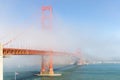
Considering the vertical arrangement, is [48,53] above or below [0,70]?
above

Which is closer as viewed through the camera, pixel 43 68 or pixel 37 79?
pixel 37 79

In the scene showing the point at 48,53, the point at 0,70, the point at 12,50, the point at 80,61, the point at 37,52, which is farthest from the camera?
the point at 80,61

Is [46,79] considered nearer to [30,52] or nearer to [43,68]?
[30,52]

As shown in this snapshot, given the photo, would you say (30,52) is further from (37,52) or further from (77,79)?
(77,79)

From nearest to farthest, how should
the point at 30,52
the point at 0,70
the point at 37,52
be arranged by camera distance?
the point at 0,70 < the point at 30,52 < the point at 37,52

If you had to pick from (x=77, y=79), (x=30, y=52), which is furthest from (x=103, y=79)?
(x=30, y=52)

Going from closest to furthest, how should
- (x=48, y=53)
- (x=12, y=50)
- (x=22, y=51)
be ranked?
1. (x=12, y=50)
2. (x=22, y=51)
3. (x=48, y=53)

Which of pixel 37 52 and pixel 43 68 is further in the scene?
pixel 43 68

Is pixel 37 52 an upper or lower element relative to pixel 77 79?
upper

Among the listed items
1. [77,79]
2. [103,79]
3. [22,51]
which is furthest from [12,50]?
[103,79]
